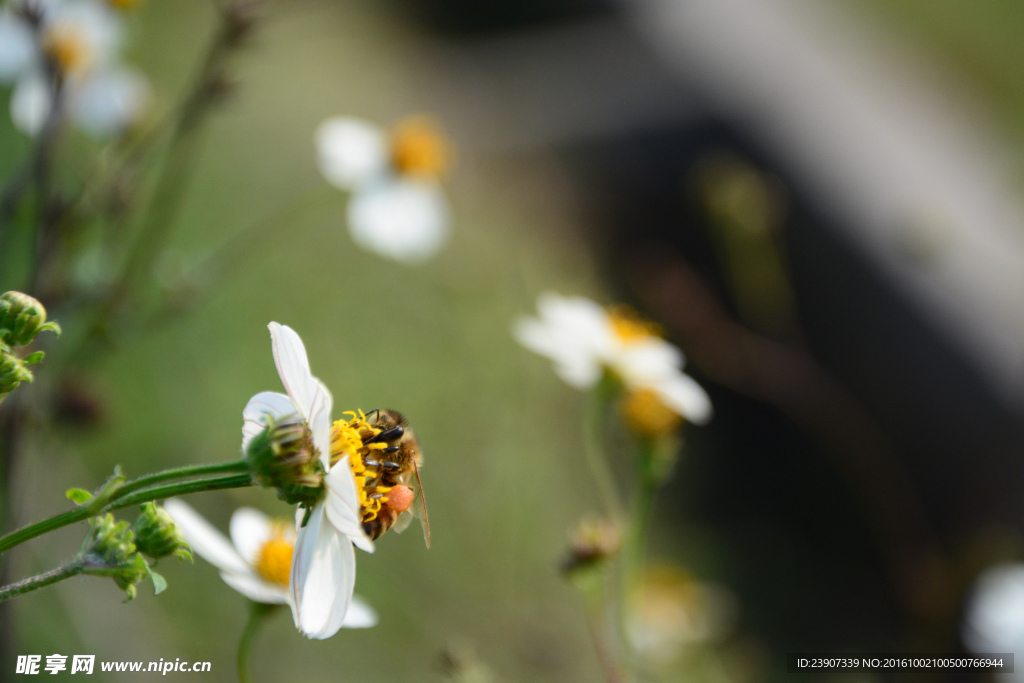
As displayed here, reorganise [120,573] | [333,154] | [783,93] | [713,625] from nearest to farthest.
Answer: [120,573] < [333,154] < [713,625] < [783,93]

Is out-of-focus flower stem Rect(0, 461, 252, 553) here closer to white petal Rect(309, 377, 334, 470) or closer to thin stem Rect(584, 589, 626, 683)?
white petal Rect(309, 377, 334, 470)

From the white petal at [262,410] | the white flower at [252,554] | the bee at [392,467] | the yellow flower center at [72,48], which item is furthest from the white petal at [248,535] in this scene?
the yellow flower center at [72,48]

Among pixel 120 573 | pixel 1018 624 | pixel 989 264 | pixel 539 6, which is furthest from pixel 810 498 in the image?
pixel 539 6

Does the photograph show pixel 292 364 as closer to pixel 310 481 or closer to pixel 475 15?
pixel 310 481

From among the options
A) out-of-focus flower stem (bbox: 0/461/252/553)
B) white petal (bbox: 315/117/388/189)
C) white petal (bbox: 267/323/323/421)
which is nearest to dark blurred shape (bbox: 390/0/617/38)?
white petal (bbox: 315/117/388/189)

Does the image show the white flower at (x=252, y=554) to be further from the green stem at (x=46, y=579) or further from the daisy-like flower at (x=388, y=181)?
the daisy-like flower at (x=388, y=181)

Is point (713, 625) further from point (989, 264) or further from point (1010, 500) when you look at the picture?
point (989, 264)
